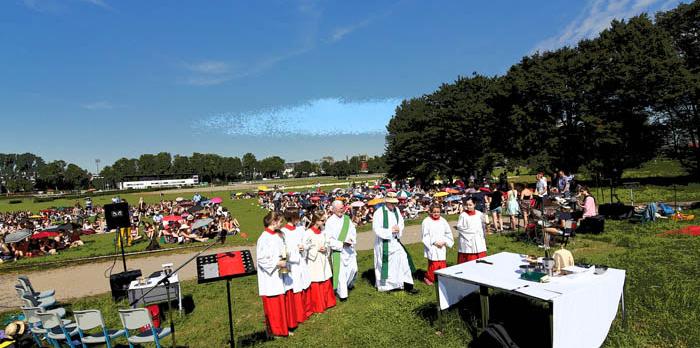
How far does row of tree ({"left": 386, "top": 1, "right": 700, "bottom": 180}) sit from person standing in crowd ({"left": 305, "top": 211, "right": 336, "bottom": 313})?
31028mm

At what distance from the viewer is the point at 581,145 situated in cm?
3412

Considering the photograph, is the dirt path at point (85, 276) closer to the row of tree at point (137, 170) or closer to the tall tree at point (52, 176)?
the row of tree at point (137, 170)

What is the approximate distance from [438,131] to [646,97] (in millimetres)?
19984

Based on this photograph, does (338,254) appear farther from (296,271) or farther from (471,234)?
(471,234)

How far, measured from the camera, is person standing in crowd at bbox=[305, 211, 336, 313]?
7496 mm

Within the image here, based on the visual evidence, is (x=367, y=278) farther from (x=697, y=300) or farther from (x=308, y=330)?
(x=697, y=300)

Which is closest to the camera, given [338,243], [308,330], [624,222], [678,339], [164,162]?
[678,339]

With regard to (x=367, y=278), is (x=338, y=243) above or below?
above

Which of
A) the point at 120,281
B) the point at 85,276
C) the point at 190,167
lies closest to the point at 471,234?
the point at 120,281

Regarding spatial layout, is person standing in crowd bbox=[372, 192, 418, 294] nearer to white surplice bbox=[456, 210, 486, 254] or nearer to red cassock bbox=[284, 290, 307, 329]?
white surplice bbox=[456, 210, 486, 254]

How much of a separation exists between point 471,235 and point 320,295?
10.8 ft

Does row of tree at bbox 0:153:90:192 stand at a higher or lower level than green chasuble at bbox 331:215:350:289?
higher

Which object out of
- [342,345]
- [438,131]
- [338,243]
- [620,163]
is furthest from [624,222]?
[438,131]

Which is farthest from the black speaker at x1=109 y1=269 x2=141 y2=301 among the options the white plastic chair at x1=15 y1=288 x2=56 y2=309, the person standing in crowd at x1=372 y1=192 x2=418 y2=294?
the person standing in crowd at x1=372 y1=192 x2=418 y2=294
